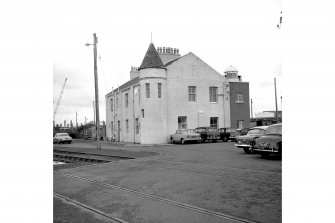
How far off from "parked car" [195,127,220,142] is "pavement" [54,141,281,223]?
60.1 feet

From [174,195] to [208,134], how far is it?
22.9 m

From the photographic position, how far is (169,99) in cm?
3161

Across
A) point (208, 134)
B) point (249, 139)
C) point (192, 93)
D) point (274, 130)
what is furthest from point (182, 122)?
point (274, 130)

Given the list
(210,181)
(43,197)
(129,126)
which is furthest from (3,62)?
(129,126)

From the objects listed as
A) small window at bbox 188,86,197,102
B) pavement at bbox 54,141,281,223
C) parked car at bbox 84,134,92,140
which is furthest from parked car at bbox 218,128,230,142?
parked car at bbox 84,134,92,140

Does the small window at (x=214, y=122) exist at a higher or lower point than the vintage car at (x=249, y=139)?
higher

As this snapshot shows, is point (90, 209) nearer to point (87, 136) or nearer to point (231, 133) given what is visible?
point (231, 133)

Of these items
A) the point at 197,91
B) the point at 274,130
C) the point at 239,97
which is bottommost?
the point at 274,130

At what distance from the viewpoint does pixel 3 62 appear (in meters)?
2.77

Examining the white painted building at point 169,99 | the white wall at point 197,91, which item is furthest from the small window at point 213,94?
the white wall at point 197,91

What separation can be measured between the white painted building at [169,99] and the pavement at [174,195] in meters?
19.4

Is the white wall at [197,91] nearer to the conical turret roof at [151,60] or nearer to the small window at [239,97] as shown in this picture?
the conical turret roof at [151,60]

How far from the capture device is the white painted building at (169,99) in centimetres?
3073

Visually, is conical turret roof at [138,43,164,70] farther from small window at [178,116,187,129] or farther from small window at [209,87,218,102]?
small window at [209,87,218,102]
